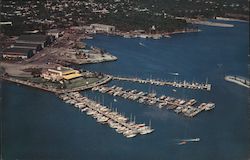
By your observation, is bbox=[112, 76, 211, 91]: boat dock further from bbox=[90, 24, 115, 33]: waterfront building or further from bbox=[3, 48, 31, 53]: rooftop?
bbox=[3, 48, 31, 53]: rooftop

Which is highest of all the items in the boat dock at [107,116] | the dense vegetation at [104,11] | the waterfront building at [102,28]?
the dense vegetation at [104,11]

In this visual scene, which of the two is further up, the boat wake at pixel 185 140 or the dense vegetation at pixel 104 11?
the dense vegetation at pixel 104 11

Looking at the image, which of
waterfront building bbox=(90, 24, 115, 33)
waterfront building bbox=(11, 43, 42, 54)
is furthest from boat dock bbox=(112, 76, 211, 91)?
waterfront building bbox=(11, 43, 42, 54)

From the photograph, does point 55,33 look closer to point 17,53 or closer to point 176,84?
point 17,53

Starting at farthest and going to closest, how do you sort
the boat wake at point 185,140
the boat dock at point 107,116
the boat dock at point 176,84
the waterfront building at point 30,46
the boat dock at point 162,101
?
the boat dock at point 176,84 → the boat dock at point 162,101 → the waterfront building at point 30,46 → the boat dock at point 107,116 → the boat wake at point 185,140

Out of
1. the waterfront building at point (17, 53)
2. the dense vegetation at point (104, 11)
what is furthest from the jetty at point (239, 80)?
the waterfront building at point (17, 53)

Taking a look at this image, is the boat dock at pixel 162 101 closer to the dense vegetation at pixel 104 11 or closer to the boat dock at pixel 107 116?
the boat dock at pixel 107 116
